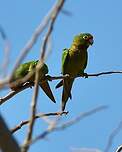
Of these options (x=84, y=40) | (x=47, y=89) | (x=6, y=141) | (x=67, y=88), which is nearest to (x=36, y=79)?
(x=6, y=141)

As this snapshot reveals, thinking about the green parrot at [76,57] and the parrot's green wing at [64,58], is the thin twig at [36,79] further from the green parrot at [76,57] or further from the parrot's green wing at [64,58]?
the parrot's green wing at [64,58]

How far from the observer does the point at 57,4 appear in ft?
5.18

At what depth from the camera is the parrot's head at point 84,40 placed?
25.3ft

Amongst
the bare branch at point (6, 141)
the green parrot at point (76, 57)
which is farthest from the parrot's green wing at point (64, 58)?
the bare branch at point (6, 141)

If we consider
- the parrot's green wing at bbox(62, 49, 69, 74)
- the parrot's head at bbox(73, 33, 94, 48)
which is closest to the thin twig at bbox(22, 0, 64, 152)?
the parrot's green wing at bbox(62, 49, 69, 74)

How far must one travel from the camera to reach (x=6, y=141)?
1.40 metres

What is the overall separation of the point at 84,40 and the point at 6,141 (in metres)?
6.48

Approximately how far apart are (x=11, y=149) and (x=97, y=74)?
10.9 ft

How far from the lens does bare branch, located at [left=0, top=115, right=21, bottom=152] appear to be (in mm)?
1380

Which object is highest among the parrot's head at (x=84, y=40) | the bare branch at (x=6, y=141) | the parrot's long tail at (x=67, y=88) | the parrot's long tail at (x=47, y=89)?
the bare branch at (x=6, y=141)

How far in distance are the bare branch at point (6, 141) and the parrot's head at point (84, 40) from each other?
250 inches

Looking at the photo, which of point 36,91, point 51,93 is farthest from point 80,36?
point 36,91

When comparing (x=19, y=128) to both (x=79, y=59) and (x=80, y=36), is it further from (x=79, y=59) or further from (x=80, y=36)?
(x=80, y=36)

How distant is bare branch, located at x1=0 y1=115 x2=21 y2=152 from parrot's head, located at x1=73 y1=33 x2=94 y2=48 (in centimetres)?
636
